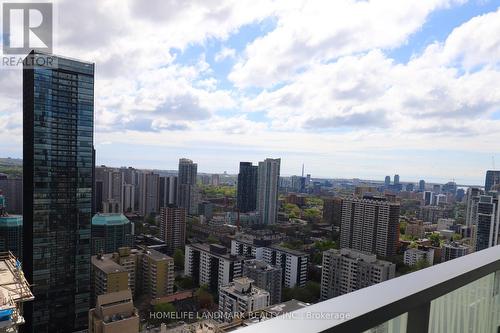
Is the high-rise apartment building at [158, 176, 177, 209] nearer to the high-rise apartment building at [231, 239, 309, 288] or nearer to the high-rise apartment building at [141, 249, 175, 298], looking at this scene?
the high-rise apartment building at [231, 239, 309, 288]

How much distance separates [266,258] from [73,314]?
17.6 ft

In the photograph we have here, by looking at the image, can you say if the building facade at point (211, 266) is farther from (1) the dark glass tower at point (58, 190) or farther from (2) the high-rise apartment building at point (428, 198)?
(2) the high-rise apartment building at point (428, 198)

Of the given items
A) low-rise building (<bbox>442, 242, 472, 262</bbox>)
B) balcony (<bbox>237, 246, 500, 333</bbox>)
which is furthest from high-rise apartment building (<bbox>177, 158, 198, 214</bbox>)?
balcony (<bbox>237, 246, 500, 333</bbox>)

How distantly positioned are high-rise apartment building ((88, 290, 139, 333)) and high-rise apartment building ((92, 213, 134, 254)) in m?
3.92

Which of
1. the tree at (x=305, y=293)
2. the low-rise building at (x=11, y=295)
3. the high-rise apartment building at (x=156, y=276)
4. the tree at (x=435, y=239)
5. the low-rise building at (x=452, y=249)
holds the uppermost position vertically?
the low-rise building at (x=11, y=295)

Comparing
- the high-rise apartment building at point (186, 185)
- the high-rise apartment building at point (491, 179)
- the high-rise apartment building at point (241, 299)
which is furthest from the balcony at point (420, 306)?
the high-rise apartment building at point (186, 185)

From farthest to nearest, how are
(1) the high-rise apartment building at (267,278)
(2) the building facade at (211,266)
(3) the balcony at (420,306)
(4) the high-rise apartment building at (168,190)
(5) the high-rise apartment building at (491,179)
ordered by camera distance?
1. (4) the high-rise apartment building at (168,190)
2. (5) the high-rise apartment building at (491,179)
3. (2) the building facade at (211,266)
4. (1) the high-rise apartment building at (267,278)
5. (3) the balcony at (420,306)

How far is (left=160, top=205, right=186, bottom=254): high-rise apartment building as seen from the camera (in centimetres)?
1137

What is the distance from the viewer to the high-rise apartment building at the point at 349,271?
23.7 feet

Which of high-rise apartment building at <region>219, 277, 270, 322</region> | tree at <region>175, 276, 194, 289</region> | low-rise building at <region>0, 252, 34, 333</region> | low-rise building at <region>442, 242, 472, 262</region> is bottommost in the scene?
tree at <region>175, 276, 194, 289</region>

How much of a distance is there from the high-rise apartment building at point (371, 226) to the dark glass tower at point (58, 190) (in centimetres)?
780

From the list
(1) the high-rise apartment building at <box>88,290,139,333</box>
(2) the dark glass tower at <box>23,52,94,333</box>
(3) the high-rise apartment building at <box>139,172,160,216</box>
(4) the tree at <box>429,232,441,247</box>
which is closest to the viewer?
(1) the high-rise apartment building at <box>88,290,139,333</box>

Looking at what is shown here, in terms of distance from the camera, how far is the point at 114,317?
14.3ft

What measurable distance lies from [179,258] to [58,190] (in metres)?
5.29
